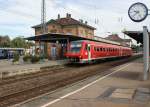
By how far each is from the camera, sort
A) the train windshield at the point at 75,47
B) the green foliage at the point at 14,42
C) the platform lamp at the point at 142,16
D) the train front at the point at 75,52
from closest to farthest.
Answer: the platform lamp at the point at 142,16
the train front at the point at 75,52
the train windshield at the point at 75,47
the green foliage at the point at 14,42

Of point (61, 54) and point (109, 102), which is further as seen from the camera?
point (61, 54)

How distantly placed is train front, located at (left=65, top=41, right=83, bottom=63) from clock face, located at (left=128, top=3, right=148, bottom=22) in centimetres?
1413

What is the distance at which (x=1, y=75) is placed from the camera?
73.9 feet

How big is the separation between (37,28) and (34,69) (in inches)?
2217

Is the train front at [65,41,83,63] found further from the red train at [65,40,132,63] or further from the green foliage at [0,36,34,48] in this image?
the green foliage at [0,36,34,48]

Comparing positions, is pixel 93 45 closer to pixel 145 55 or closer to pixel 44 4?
pixel 44 4

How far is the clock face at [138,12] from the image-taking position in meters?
18.7

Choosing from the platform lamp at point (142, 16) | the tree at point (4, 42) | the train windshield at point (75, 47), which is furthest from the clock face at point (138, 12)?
the tree at point (4, 42)

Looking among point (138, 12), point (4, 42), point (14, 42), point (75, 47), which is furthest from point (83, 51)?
point (14, 42)

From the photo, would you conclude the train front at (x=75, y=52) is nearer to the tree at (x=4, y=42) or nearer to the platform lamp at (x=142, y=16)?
the platform lamp at (x=142, y=16)

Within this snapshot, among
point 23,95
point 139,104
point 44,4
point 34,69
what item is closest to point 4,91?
point 23,95

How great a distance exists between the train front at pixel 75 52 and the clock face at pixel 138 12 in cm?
1413

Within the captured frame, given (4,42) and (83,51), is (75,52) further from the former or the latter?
(4,42)

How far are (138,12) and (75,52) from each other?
15.1m
